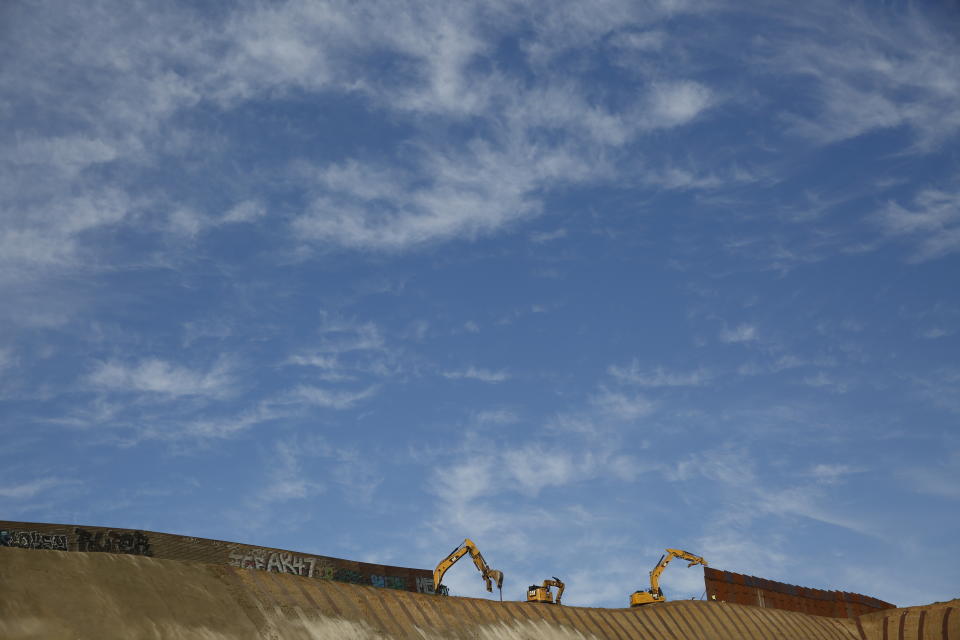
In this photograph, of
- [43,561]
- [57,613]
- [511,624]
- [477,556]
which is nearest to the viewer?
[57,613]

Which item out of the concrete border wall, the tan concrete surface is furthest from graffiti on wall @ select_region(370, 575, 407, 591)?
the tan concrete surface

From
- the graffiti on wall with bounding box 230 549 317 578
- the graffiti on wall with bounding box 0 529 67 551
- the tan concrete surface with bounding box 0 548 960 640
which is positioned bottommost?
the tan concrete surface with bounding box 0 548 960 640

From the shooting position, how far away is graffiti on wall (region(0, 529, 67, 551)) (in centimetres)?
4244

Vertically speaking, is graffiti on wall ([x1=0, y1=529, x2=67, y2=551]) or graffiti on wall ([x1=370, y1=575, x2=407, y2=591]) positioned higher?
graffiti on wall ([x1=370, y1=575, x2=407, y2=591])

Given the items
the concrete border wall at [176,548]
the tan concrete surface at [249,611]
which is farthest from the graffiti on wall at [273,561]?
the tan concrete surface at [249,611]

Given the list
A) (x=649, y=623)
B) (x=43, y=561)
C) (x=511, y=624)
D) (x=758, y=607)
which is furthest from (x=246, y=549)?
(x=758, y=607)

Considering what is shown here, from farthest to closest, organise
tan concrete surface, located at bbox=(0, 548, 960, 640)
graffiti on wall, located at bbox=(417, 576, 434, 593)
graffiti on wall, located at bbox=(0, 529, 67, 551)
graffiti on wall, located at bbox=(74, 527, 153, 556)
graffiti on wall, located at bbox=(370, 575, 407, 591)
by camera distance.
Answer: graffiti on wall, located at bbox=(417, 576, 434, 593) → graffiti on wall, located at bbox=(370, 575, 407, 591) → graffiti on wall, located at bbox=(74, 527, 153, 556) → graffiti on wall, located at bbox=(0, 529, 67, 551) → tan concrete surface, located at bbox=(0, 548, 960, 640)

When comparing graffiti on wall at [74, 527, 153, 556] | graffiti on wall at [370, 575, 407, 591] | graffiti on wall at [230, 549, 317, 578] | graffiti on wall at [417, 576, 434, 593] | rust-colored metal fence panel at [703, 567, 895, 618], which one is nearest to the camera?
graffiti on wall at [74, 527, 153, 556]

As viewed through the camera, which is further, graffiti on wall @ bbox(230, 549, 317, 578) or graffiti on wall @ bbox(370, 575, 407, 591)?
graffiti on wall @ bbox(370, 575, 407, 591)

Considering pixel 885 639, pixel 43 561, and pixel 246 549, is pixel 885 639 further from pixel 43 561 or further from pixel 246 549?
pixel 43 561

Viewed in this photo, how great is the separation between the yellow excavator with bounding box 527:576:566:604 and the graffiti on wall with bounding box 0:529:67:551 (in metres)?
28.1

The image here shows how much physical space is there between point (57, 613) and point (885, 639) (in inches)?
2148

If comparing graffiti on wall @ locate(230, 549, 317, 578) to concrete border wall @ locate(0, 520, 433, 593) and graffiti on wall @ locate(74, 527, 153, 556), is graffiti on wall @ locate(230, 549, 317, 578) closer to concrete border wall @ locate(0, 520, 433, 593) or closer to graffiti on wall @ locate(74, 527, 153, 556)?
concrete border wall @ locate(0, 520, 433, 593)

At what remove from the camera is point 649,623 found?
184 feet
